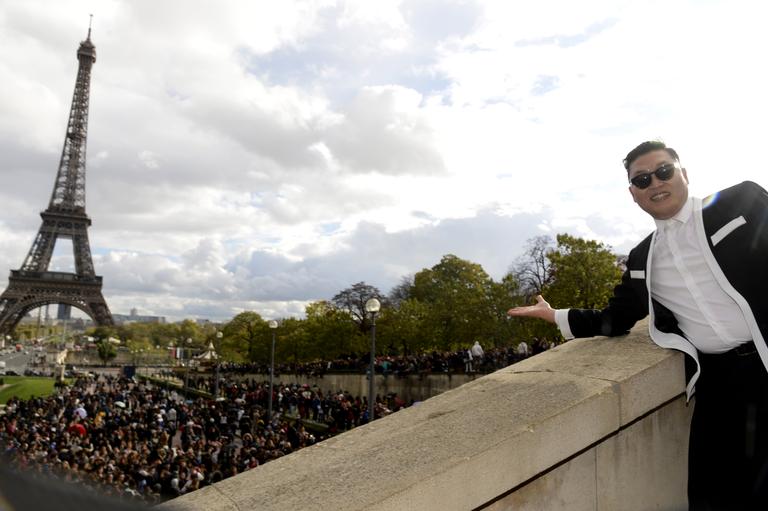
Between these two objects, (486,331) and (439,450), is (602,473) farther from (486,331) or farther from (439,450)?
(486,331)

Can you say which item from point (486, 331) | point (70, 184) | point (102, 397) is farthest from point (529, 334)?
point (70, 184)

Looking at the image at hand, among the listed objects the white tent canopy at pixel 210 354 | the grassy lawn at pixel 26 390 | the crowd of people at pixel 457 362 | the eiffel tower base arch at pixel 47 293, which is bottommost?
the grassy lawn at pixel 26 390

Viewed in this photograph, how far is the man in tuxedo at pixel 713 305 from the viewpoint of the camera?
2.50 metres

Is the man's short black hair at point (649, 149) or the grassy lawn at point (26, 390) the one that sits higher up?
the man's short black hair at point (649, 149)

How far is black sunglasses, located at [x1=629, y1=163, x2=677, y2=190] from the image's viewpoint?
2.99 m

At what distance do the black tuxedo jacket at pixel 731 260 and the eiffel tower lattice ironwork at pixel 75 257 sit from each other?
4205 inches

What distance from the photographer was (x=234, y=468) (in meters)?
12.3

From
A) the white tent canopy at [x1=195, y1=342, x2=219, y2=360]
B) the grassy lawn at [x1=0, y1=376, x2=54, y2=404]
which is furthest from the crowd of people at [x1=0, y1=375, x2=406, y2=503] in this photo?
the grassy lawn at [x1=0, y1=376, x2=54, y2=404]

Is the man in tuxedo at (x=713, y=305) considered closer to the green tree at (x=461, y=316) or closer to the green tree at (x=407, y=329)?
the green tree at (x=461, y=316)

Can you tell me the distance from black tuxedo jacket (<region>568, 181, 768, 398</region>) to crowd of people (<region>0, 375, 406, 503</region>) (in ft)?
16.2

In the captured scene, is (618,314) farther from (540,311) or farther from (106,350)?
(106,350)

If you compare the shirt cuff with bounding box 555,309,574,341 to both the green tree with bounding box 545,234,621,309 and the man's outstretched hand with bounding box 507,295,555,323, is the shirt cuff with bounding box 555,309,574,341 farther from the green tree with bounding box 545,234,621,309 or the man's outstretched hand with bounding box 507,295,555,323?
the green tree with bounding box 545,234,621,309

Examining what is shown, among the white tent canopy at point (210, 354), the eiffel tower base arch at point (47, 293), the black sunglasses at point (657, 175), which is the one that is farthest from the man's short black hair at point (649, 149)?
the eiffel tower base arch at point (47, 293)

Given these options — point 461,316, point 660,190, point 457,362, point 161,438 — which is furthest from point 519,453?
point 461,316
